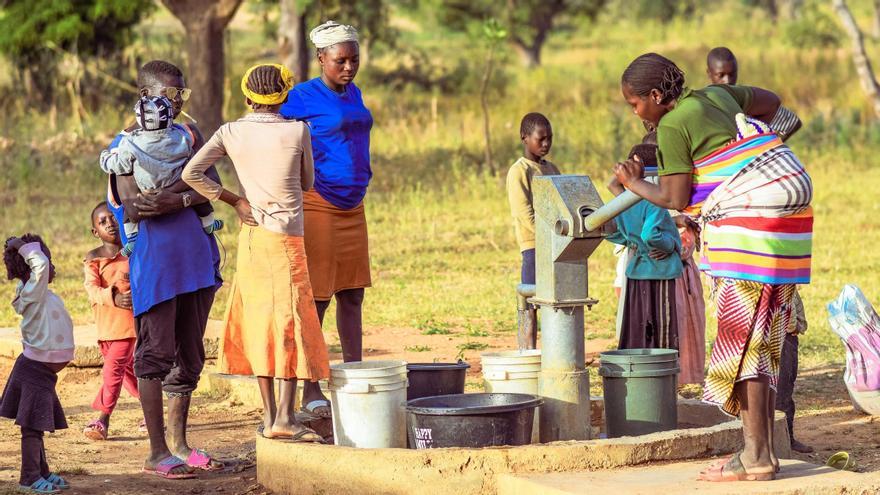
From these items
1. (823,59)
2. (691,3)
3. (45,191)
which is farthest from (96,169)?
(691,3)

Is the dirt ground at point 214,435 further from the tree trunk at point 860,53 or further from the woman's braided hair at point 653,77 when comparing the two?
the tree trunk at point 860,53

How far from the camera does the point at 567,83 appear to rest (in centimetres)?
2469

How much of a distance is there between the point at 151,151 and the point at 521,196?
2377mm

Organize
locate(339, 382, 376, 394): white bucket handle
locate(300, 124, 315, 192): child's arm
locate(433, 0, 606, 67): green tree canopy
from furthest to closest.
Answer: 1. locate(433, 0, 606, 67): green tree canopy
2. locate(300, 124, 315, 192): child's arm
3. locate(339, 382, 376, 394): white bucket handle

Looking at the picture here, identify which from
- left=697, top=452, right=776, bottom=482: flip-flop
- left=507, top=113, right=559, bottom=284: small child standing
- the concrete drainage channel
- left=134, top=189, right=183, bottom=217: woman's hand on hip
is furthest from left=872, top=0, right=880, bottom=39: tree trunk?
left=697, top=452, right=776, bottom=482: flip-flop

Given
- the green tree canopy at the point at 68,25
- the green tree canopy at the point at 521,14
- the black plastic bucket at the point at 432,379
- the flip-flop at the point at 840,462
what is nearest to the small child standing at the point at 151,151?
the black plastic bucket at the point at 432,379

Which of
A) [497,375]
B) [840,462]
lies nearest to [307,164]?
[497,375]

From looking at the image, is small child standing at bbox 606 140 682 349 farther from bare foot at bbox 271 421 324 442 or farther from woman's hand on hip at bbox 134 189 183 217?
woman's hand on hip at bbox 134 189 183 217

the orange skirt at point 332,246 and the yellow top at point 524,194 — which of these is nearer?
the orange skirt at point 332,246

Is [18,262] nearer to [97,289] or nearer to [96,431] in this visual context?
[97,289]

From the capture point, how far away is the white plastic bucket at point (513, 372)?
18.1 feet

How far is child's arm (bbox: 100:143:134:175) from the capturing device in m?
5.45

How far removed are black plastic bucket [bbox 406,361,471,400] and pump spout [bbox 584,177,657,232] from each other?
42.1 inches

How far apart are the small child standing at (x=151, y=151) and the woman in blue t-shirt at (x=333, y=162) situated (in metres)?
0.56
